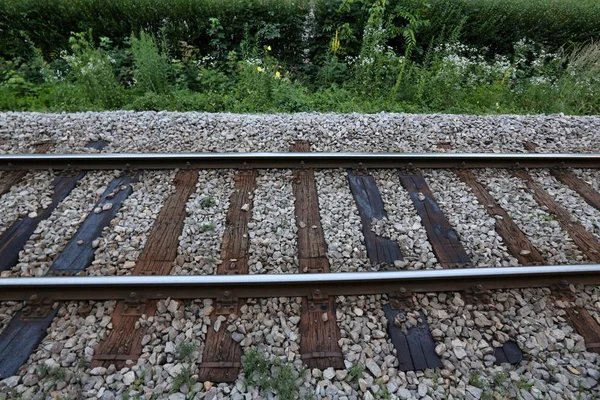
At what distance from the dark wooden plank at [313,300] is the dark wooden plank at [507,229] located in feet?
5.84

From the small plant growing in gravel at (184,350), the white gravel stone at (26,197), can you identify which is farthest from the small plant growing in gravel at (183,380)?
the white gravel stone at (26,197)

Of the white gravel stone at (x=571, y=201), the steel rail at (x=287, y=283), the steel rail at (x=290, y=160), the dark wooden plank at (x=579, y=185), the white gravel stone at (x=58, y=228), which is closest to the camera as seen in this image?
the steel rail at (x=287, y=283)

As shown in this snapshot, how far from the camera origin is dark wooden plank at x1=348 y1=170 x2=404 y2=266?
3595 millimetres

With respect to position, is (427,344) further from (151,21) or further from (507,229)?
(151,21)

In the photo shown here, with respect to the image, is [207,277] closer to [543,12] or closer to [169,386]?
[169,386]

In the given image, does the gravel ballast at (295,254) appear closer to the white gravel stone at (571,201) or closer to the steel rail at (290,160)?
the white gravel stone at (571,201)

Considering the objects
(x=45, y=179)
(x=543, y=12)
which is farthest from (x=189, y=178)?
(x=543, y=12)

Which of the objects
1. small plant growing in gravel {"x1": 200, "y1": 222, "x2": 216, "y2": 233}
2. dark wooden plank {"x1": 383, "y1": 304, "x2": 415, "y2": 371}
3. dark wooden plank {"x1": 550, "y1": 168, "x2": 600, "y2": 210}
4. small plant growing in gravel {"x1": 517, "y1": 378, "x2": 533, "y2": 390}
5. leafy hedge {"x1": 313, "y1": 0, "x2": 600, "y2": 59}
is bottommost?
small plant growing in gravel {"x1": 200, "y1": 222, "x2": 216, "y2": 233}

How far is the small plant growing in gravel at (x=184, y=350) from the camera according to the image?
270cm

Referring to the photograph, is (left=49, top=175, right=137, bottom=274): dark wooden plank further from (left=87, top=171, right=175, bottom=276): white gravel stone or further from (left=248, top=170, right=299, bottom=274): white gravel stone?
(left=248, top=170, right=299, bottom=274): white gravel stone

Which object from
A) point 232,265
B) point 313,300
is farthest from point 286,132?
point 313,300

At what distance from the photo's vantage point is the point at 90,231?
377cm

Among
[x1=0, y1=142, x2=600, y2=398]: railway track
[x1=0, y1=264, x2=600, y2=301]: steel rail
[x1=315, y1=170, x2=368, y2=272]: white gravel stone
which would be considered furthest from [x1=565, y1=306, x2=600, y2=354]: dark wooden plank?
[x1=315, y1=170, x2=368, y2=272]: white gravel stone

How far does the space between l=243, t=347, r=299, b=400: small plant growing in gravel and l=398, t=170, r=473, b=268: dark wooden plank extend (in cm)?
173
